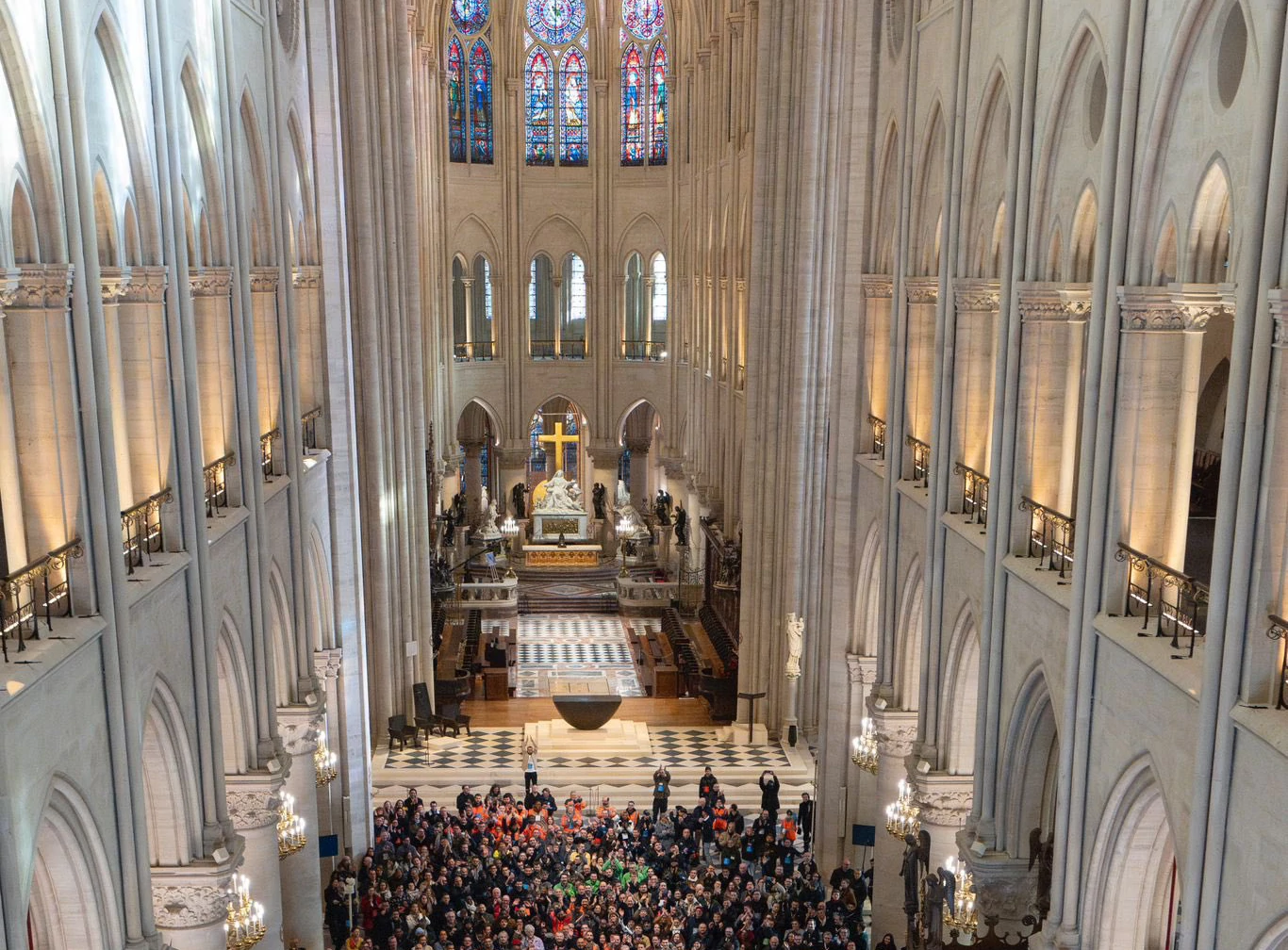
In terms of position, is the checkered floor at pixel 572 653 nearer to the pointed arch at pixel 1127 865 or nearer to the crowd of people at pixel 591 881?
the crowd of people at pixel 591 881

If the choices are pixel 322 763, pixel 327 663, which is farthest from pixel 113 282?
pixel 327 663

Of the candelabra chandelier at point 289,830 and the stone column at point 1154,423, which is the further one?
the candelabra chandelier at point 289,830

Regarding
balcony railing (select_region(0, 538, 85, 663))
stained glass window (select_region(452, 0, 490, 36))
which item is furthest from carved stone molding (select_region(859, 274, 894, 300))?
stained glass window (select_region(452, 0, 490, 36))

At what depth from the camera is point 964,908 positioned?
53.1ft

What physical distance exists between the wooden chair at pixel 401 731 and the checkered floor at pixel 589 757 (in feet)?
0.56

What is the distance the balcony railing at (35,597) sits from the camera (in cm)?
1051

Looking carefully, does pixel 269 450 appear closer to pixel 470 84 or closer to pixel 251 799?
pixel 251 799

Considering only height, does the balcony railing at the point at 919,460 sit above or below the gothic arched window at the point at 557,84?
below

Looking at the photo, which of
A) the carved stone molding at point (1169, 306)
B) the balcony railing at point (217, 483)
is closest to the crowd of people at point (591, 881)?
the balcony railing at point (217, 483)

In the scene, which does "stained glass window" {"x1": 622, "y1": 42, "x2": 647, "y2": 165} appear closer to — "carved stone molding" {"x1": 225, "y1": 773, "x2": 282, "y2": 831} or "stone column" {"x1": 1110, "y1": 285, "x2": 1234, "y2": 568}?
"carved stone molding" {"x1": 225, "y1": 773, "x2": 282, "y2": 831}

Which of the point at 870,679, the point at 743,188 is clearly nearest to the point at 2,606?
the point at 870,679

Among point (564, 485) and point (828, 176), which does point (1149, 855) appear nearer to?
point (828, 176)

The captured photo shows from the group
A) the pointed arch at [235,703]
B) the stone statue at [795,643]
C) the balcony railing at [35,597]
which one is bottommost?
the stone statue at [795,643]

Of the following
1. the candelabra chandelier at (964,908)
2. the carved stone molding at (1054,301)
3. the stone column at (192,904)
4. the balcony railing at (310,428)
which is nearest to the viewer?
the carved stone molding at (1054,301)
